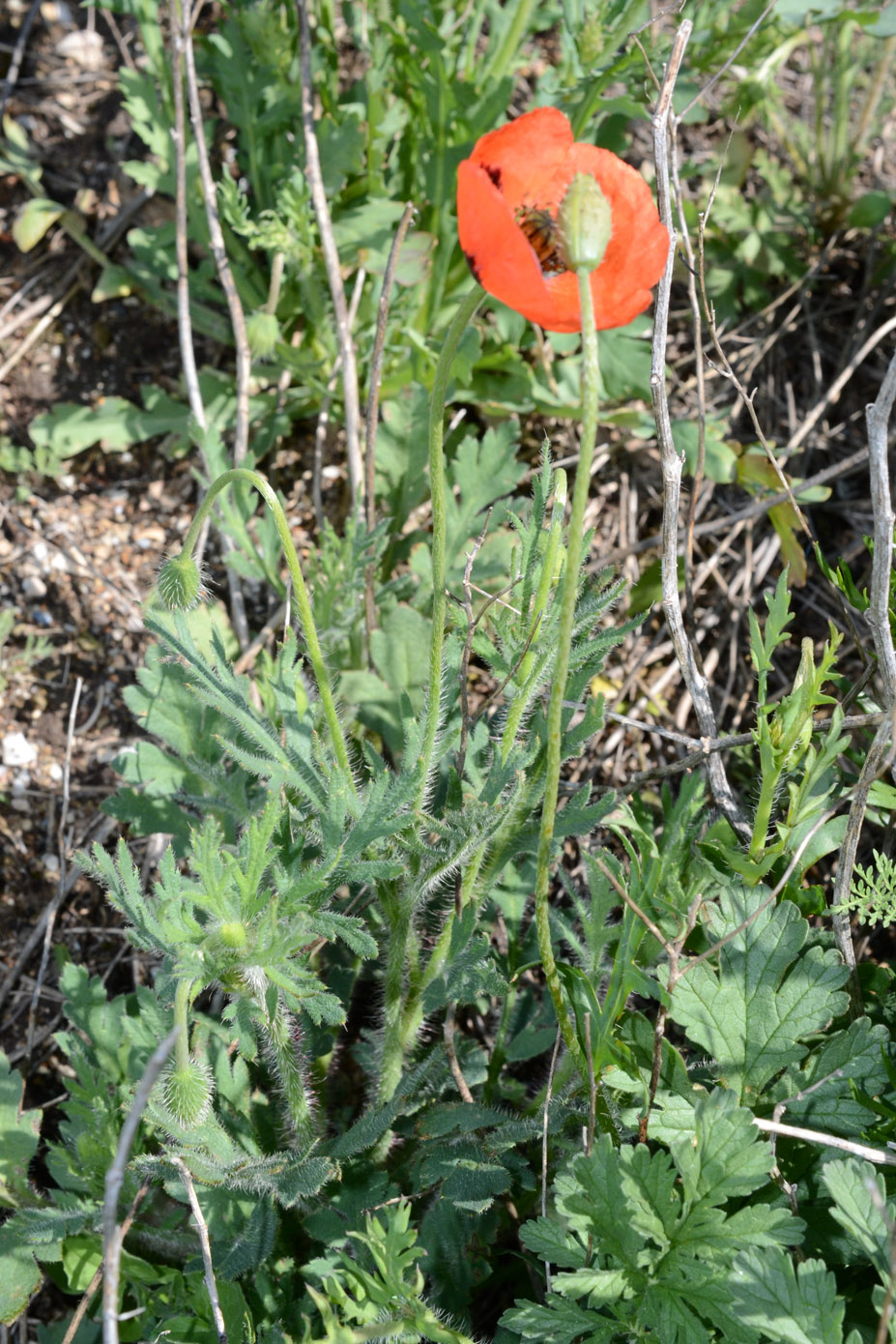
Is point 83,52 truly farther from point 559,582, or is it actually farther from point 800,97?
point 559,582

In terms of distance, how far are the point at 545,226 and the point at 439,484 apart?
0.41m

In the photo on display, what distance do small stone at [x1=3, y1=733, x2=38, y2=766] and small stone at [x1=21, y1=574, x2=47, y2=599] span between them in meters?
0.42

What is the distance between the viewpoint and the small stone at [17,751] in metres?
2.88

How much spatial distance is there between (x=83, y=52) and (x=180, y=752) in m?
2.64

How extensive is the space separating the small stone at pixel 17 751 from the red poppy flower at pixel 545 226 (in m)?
1.95

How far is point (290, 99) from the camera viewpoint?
3023mm

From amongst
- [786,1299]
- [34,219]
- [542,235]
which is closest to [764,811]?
[786,1299]

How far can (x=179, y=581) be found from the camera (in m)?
1.77

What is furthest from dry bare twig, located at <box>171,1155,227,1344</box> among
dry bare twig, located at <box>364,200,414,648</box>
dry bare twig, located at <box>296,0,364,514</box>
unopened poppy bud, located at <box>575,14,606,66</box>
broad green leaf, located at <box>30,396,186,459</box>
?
unopened poppy bud, located at <box>575,14,606,66</box>

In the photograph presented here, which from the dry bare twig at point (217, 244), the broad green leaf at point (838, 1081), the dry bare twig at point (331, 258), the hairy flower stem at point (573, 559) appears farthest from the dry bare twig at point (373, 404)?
the broad green leaf at point (838, 1081)

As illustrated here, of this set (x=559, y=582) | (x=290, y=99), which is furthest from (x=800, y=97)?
(x=559, y=582)

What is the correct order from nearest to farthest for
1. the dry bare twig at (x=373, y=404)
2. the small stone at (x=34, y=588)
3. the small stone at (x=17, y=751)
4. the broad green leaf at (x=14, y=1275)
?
the broad green leaf at (x=14, y=1275) → the dry bare twig at (x=373, y=404) → the small stone at (x=17, y=751) → the small stone at (x=34, y=588)

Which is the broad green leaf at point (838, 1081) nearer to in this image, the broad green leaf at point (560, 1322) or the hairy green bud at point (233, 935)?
the broad green leaf at point (560, 1322)

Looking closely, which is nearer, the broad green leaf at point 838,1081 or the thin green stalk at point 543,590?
the thin green stalk at point 543,590
